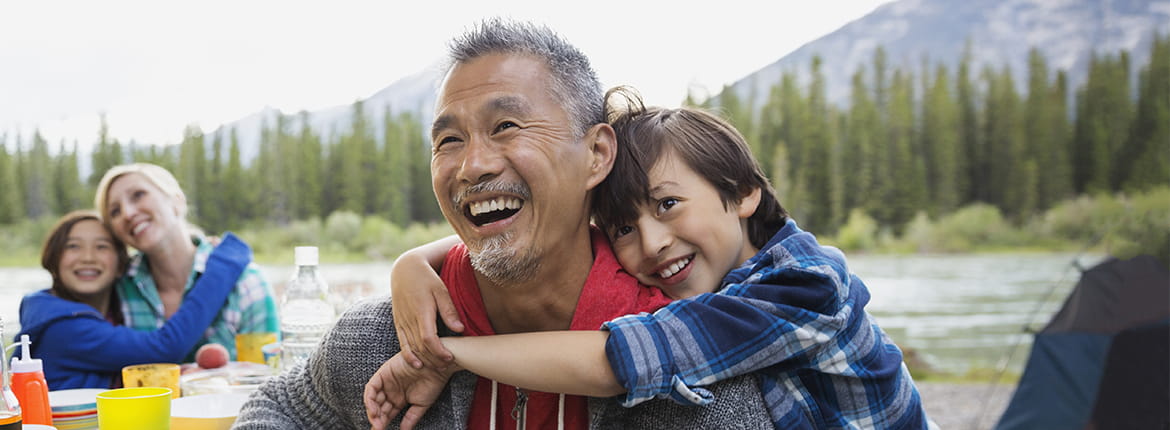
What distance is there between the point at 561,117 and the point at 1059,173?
12.3 m

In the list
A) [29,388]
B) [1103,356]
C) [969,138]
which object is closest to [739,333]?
[29,388]

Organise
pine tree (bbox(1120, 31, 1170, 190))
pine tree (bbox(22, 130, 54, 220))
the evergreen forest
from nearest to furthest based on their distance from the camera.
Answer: pine tree (bbox(22, 130, 54, 220)) < the evergreen forest < pine tree (bbox(1120, 31, 1170, 190))

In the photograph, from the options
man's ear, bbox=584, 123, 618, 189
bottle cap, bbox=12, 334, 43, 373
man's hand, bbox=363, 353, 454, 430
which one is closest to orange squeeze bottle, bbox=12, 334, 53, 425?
bottle cap, bbox=12, 334, 43, 373

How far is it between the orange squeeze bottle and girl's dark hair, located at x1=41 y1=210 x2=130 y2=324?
1.50m

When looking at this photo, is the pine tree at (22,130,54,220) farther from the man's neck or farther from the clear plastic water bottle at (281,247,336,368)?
the man's neck

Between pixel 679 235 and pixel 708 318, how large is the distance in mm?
264

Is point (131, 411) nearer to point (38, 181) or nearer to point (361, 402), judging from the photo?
point (361, 402)

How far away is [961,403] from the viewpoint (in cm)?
1018

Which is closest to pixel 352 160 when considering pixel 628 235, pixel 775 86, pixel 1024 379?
pixel 775 86

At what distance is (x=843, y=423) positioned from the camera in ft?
3.97

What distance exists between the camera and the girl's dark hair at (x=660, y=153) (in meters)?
1.30

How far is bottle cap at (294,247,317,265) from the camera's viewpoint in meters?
2.29

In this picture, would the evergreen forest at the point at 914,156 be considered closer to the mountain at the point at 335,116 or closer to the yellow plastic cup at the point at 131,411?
the mountain at the point at 335,116

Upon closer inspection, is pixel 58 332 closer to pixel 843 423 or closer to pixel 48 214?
pixel 843 423
